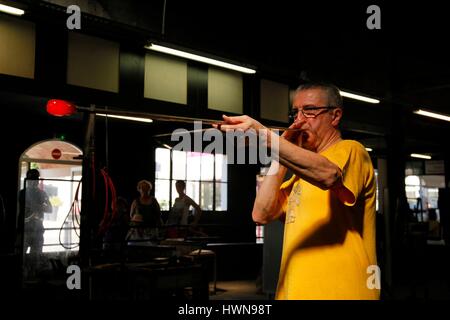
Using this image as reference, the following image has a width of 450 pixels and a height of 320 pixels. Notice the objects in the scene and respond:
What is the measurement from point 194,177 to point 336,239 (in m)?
9.57

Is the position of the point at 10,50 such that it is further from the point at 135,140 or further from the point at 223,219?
the point at 223,219

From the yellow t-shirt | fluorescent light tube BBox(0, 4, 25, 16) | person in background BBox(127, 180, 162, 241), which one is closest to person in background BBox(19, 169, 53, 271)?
person in background BBox(127, 180, 162, 241)

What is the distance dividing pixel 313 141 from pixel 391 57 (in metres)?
6.32

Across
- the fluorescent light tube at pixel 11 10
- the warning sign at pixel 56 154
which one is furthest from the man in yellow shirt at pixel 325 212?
the warning sign at pixel 56 154

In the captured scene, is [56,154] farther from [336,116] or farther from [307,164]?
[307,164]

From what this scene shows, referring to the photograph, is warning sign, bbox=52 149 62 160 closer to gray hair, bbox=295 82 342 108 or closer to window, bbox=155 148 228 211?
window, bbox=155 148 228 211

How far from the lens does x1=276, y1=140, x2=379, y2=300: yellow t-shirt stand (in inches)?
71.4

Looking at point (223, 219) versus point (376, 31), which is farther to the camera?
point (223, 219)

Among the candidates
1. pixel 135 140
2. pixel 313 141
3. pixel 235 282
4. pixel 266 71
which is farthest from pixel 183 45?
pixel 235 282

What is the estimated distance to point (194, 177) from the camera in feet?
37.2

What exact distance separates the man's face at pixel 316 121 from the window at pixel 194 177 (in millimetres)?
8590

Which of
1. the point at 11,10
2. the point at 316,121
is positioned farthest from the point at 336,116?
the point at 11,10

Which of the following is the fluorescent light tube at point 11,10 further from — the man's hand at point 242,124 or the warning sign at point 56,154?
the warning sign at point 56,154

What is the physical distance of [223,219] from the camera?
11734 mm
